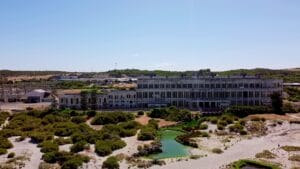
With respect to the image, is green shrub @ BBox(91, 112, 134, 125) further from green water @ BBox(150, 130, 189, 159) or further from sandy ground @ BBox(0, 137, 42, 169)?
sandy ground @ BBox(0, 137, 42, 169)

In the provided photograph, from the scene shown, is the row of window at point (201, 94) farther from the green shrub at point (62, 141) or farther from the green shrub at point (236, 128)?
the green shrub at point (62, 141)

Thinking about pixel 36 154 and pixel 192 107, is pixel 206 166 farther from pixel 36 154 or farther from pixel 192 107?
pixel 192 107

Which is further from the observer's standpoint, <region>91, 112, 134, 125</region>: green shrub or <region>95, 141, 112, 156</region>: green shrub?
<region>91, 112, 134, 125</region>: green shrub

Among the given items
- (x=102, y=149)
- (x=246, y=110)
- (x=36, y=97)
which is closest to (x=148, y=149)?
(x=102, y=149)

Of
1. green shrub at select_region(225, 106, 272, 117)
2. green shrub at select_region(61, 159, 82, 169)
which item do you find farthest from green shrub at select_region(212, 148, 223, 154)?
green shrub at select_region(225, 106, 272, 117)

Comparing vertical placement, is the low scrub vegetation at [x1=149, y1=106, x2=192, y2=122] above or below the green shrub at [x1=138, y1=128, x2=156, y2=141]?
above

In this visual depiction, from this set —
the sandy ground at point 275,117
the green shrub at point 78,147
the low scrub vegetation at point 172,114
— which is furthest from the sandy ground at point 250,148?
the low scrub vegetation at point 172,114
